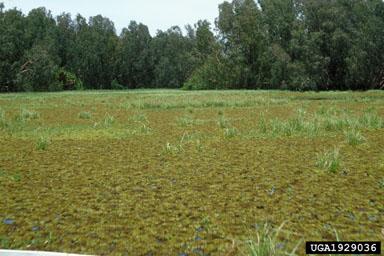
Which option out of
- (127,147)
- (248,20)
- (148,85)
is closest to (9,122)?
(127,147)

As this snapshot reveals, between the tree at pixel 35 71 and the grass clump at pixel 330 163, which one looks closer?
the grass clump at pixel 330 163

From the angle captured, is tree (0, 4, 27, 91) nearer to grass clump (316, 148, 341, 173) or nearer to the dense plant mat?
the dense plant mat

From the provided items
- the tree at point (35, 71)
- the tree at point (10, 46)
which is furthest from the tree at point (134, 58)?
the tree at point (35, 71)

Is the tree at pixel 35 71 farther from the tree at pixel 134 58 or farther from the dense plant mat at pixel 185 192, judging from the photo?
the dense plant mat at pixel 185 192

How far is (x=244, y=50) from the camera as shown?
165 feet

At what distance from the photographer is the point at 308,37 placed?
145 ft

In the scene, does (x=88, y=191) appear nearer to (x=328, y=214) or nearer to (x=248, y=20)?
(x=328, y=214)

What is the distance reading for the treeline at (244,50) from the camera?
1684 inches

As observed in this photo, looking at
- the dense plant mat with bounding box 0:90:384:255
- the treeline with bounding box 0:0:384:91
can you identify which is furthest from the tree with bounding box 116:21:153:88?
the dense plant mat with bounding box 0:90:384:255

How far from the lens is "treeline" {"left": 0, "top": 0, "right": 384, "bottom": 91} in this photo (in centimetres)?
4278

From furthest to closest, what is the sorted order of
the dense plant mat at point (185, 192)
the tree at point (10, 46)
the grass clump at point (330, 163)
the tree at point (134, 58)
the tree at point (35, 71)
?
the tree at point (134, 58) → the tree at point (10, 46) → the tree at point (35, 71) → the grass clump at point (330, 163) → the dense plant mat at point (185, 192)

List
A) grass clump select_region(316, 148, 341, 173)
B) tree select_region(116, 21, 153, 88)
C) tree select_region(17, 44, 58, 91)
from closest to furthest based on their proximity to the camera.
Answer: grass clump select_region(316, 148, 341, 173) < tree select_region(17, 44, 58, 91) < tree select_region(116, 21, 153, 88)

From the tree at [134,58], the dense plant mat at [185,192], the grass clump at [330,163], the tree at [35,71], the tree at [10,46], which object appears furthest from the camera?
the tree at [134,58]

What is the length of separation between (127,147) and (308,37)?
40.8 m
